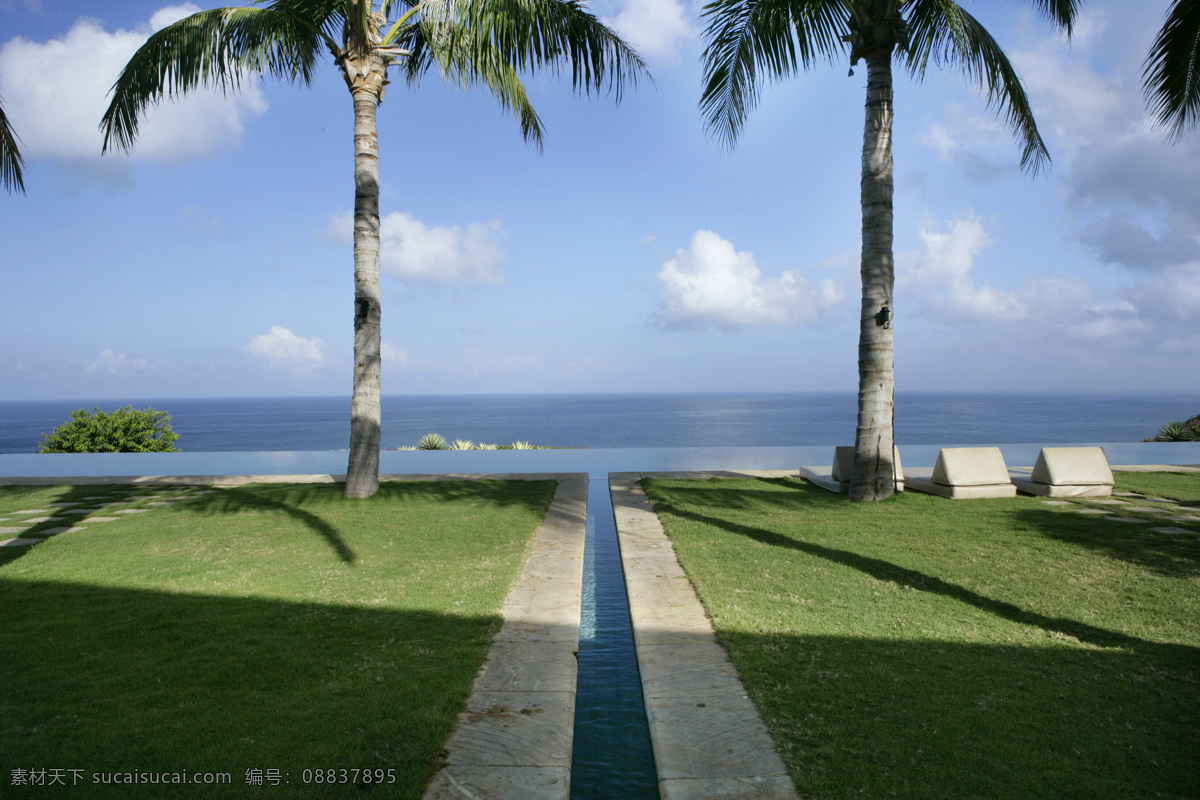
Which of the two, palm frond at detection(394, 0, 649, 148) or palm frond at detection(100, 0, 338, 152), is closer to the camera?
palm frond at detection(394, 0, 649, 148)

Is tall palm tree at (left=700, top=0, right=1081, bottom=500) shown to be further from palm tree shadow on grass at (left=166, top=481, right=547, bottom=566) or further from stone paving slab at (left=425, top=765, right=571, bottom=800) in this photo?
stone paving slab at (left=425, top=765, right=571, bottom=800)

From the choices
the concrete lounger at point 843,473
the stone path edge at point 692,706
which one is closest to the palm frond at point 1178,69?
the concrete lounger at point 843,473

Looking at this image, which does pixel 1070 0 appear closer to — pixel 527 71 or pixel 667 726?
pixel 527 71

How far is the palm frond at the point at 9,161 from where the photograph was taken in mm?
5633

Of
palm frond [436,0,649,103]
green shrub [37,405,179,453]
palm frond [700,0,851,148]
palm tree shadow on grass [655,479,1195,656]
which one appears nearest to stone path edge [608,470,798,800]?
palm tree shadow on grass [655,479,1195,656]

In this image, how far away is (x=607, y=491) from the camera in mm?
10070

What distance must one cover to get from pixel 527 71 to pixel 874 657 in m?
8.34

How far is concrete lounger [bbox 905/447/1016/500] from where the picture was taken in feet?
26.9

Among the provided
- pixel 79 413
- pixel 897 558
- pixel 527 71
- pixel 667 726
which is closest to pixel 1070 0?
pixel 527 71

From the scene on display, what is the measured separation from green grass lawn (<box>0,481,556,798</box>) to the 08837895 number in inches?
0.7

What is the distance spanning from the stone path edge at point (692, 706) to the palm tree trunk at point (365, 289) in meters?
4.94

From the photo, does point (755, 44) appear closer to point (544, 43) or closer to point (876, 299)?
point (544, 43)

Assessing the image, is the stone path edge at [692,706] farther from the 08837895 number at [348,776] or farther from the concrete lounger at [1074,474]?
the concrete lounger at [1074,474]

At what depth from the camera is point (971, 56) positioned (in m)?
8.61
